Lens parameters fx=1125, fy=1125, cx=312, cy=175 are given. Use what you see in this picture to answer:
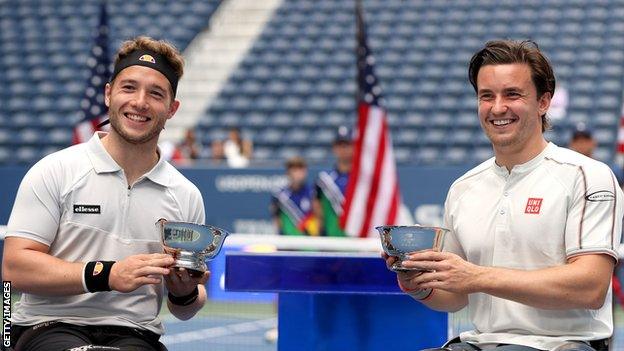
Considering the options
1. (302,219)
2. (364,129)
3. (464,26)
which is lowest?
(302,219)

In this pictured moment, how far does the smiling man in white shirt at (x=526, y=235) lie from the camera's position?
353 cm

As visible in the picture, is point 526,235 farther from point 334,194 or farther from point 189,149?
point 189,149

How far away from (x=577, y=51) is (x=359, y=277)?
Result: 16.4 meters

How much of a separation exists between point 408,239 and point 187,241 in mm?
716

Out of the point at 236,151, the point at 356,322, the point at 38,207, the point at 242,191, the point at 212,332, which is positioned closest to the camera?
the point at 38,207

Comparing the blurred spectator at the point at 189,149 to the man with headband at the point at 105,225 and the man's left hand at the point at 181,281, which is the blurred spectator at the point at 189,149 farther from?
the man's left hand at the point at 181,281

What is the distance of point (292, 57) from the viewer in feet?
69.9

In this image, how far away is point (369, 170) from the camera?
37.0ft

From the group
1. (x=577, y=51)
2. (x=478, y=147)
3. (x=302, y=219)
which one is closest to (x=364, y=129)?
(x=302, y=219)

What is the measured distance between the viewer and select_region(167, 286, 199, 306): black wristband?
4160mm

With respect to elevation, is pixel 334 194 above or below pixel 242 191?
below

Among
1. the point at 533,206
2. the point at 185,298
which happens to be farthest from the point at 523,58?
the point at 185,298

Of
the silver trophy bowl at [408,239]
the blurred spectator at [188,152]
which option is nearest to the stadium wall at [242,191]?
the blurred spectator at [188,152]

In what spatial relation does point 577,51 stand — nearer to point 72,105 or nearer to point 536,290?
point 72,105
